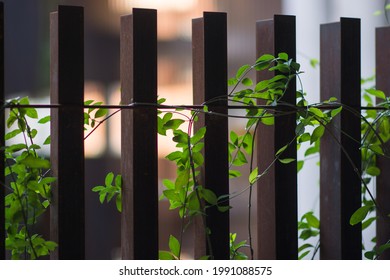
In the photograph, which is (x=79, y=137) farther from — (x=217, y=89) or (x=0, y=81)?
(x=217, y=89)

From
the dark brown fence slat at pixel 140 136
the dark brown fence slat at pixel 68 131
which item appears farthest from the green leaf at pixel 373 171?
the dark brown fence slat at pixel 68 131

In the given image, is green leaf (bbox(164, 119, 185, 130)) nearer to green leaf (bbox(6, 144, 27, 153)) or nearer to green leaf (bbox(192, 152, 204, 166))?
green leaf (bbox(192, 152, 204, 166))

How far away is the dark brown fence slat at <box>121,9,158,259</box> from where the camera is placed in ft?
3.89

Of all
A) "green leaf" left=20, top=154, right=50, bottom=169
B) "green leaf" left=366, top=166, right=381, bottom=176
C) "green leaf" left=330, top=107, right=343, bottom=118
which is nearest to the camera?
"green leaf" left=20, top=154, right=50, bottom=169

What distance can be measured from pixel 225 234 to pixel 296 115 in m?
0.28

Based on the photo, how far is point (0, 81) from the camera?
3.66ft

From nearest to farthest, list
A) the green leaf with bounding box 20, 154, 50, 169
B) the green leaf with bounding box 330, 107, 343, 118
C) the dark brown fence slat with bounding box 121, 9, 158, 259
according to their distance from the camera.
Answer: the green leaf with bounding box 20, 154, 50, 169
the dark brown fence slat with bounding box 121, 9, 158, 259
the green leaf with bounding box 330, 107, 343, 118

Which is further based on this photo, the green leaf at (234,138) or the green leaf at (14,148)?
the green leaf at (234,138)

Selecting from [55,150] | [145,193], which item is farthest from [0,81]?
[145,193]

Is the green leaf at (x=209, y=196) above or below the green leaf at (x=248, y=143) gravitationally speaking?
below

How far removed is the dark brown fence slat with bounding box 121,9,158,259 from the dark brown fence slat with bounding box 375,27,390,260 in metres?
0.57

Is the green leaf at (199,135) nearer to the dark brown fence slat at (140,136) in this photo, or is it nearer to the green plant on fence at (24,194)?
the dark brown fence slat at (140,136)

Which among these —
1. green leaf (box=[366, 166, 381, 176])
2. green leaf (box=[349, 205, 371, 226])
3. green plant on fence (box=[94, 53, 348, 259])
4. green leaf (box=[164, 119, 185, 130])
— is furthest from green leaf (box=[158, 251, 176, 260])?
green leaf (box=[366, 166, 381, 176])

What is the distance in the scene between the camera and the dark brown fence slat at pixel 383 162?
58.2 inches
